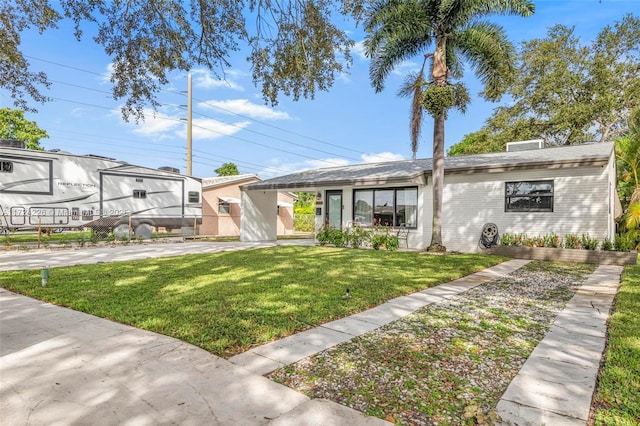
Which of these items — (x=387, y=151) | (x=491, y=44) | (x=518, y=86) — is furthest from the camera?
(x=387, y=151)

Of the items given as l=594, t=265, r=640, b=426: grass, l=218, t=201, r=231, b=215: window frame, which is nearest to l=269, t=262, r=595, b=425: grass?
l=594, t=265, r=640, b=426: grass

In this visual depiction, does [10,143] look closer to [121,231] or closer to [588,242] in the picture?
[121,231]

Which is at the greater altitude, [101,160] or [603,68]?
[603,68]

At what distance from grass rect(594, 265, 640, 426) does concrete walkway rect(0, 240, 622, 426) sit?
3.3 inches

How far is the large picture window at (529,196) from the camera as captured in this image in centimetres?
1040

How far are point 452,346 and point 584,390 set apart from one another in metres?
1.04

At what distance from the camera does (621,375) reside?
2750mm

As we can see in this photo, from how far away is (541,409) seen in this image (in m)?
2.30

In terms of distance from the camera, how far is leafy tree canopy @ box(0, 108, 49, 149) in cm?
2611

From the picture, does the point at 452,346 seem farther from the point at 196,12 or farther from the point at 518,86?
the point at 518,86

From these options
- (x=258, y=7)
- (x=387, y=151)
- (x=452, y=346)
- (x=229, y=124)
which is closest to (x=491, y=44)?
(x=258, y=7)

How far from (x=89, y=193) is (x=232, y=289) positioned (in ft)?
38.8

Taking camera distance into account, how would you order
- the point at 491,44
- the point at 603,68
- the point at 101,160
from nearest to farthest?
the point at 491,44
the point at 101,160
the point at 603,68

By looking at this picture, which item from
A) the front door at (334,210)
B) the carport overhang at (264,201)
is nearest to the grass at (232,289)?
the carport overhang at (264,201)
